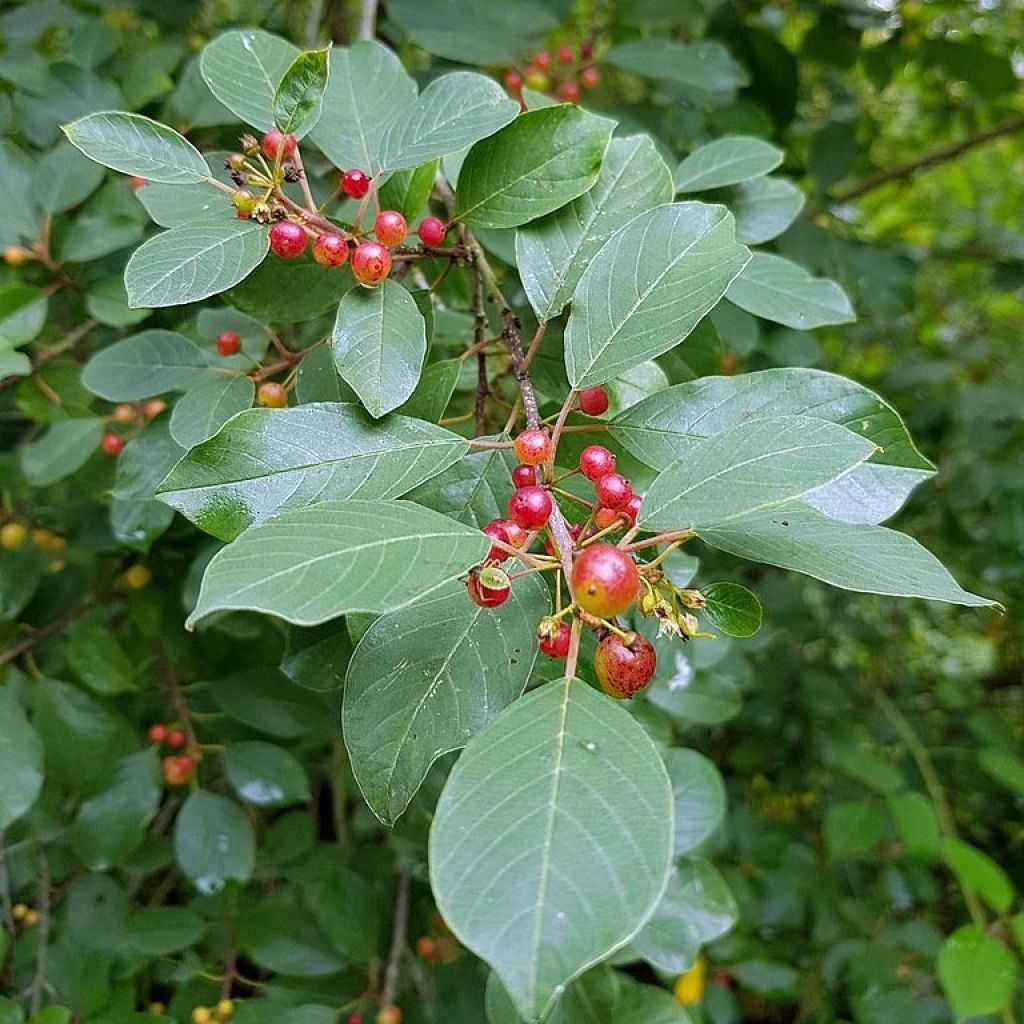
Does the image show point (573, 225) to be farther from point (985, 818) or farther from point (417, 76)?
point (985, 818)

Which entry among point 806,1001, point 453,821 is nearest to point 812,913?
point 806,1001

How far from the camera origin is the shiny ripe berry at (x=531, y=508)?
0.59m

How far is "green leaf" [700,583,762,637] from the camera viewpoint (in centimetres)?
63

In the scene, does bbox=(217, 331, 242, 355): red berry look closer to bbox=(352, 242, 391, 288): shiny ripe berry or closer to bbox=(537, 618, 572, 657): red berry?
bbox=(352, 242, 391, 288): shiny ripe berry

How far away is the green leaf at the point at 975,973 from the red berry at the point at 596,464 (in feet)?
3.98

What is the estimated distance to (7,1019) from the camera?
1001mm

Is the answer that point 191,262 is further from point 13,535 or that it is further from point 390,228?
point 13,535

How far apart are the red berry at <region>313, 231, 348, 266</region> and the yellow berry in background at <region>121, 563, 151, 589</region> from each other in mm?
728

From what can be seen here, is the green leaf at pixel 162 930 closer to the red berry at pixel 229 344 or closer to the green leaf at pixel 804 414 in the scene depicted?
the red berry at pixel 229 344

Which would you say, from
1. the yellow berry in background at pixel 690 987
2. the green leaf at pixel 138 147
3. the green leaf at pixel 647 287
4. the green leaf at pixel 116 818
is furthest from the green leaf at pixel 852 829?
the green leaf at pixel 138 147

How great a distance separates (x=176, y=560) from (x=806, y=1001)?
6.12 ft

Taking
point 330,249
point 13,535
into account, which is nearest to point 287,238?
point 330,249

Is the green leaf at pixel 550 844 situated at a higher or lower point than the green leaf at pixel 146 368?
higher

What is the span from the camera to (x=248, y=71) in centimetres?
79
